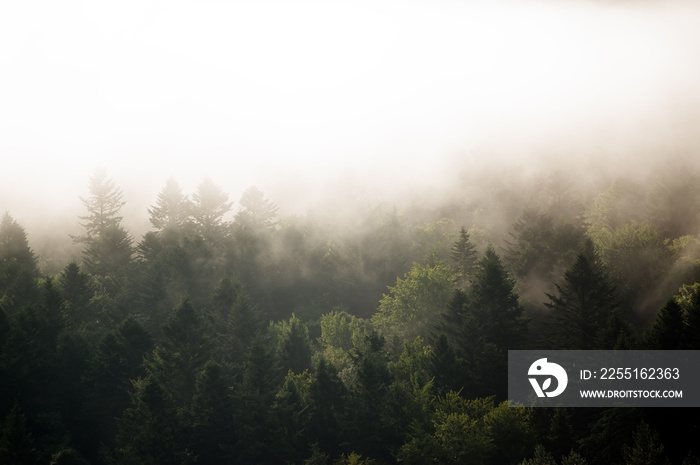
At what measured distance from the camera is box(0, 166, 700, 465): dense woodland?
56156 millimetres

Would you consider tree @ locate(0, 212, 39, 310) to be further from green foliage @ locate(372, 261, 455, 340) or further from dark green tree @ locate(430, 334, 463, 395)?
dark green tree @ locate(430, 334, 463, 395)

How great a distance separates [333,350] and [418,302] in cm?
1223

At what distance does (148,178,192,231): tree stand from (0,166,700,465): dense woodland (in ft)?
23.4

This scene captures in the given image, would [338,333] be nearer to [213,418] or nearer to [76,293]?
[213,418]

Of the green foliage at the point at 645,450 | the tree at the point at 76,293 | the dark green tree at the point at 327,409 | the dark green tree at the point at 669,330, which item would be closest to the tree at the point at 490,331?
the dark green tree at the point at 327,409

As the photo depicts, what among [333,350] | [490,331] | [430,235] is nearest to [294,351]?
[333,350]

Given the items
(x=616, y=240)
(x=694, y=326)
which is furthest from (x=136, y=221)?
(x=694, y=326)

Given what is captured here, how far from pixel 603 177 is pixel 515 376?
81.8 m

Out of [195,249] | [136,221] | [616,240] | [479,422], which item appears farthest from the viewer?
[136,221]

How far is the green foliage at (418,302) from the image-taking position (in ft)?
278

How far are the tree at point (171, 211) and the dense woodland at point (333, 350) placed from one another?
714 centimetres

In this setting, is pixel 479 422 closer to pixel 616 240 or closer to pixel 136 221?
pixel 616 240

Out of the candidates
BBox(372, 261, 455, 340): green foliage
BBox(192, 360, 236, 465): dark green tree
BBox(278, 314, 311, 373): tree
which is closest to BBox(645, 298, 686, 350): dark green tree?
BBox(372, 261, 455, 340): green foliage

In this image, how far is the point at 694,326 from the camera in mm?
52031
